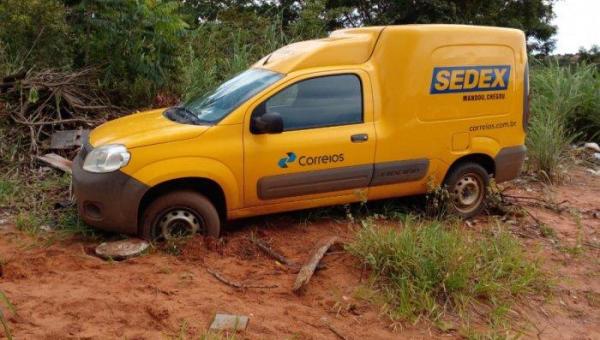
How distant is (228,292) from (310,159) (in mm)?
1512

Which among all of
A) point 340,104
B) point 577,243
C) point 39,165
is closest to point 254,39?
point 39,165

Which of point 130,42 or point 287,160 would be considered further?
point 130,42

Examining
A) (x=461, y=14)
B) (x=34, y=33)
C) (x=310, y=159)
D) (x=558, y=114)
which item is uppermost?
(x=461, y=14)

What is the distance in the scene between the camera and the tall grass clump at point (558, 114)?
28.3ft

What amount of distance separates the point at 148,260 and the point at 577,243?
3.91 m

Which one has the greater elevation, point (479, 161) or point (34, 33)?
point (34, 33)

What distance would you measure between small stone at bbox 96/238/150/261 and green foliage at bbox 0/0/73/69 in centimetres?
433

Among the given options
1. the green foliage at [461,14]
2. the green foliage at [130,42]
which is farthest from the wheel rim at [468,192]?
the green foliage at [461,14]

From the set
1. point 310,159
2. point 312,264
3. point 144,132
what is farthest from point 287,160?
point 144,132

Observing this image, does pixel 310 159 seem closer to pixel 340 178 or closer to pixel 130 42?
pixel 340 178

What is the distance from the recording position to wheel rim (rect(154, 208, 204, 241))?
5.07 m

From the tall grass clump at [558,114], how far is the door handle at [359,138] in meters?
4.08

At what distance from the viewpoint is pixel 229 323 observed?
382cm

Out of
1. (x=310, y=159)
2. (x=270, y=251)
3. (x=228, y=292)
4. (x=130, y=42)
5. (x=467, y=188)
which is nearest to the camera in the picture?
(x=228, y=292)
